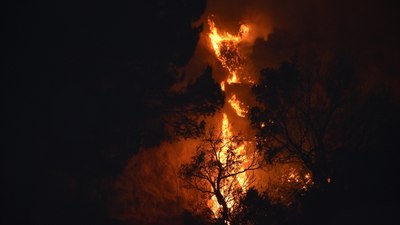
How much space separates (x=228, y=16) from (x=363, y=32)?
1542cm

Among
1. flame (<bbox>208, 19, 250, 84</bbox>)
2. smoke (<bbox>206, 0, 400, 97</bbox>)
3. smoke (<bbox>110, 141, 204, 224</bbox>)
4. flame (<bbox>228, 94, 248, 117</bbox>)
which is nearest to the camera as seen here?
smoke (<bbox>110, 141, 204, 224</bbox>)

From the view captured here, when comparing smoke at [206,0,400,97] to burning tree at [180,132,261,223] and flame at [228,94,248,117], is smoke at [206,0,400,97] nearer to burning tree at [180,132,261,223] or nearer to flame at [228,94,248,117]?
flame at [228,94,248,117]

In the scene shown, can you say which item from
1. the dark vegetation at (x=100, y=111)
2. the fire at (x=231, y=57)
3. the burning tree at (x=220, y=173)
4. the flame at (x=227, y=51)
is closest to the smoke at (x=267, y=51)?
the fire at (x=231, y=57)

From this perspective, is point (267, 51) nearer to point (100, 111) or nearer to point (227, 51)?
point (227, 51)

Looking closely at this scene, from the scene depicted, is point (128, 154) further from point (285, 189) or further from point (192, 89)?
point (285, 189)

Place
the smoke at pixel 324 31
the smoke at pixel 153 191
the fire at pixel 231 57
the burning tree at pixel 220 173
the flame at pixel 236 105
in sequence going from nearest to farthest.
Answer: the burning tree at pixel 220 173, the smoke at pixel 153 191, the smoke at pixel 324 31, the flame at pixel 236 105, the fire at pixel 231 57

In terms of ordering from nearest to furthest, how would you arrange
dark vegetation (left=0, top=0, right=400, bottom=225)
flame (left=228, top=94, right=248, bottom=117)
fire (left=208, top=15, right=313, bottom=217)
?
dark vegetation (left=0, top=0, right=400, bottom=225) → flame (left=228, top=94, right=248, bottom=117) → fire (left=208, top=15, right=313, bottom=217)

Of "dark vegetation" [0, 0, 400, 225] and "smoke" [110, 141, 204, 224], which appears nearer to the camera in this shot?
"dark vegetation" [0, 0, 400, 225]

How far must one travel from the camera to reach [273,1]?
39.6 m

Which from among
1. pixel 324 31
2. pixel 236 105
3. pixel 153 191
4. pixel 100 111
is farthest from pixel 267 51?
pixel 100 111

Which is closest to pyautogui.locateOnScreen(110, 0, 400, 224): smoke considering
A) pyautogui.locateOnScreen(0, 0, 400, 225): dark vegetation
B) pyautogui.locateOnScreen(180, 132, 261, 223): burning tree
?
pyautogui.locateOnScreen(180, 132, 261, 223): burning tree

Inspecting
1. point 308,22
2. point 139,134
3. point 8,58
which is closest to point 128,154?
point 139,134

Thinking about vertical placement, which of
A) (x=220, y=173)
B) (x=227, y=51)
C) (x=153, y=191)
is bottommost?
(x=220, y=173)

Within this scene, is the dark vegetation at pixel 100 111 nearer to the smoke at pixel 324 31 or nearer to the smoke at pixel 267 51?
the smoke at pixel 267 51
